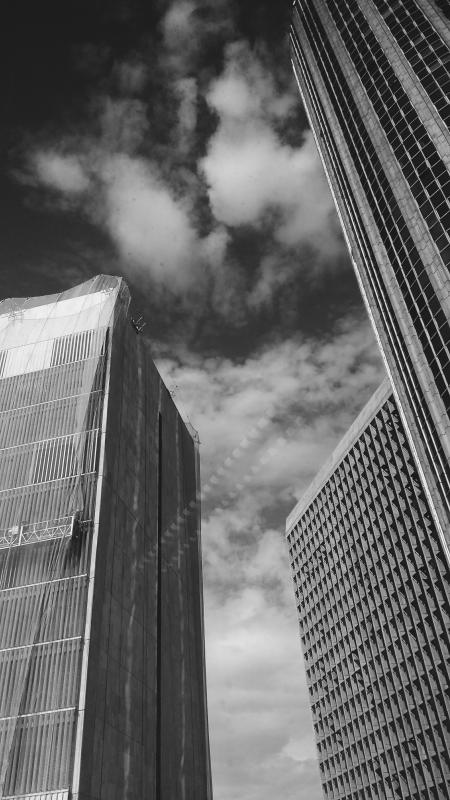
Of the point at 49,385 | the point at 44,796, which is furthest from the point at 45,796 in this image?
the point at 49,385

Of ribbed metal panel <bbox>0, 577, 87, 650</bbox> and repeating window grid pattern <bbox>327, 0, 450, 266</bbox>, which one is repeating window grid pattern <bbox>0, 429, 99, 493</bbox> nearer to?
ribbed metal panel <bbox>0, 577, 87, 650</bbox>

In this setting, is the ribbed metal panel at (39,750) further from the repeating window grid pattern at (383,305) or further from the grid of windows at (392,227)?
the grid of windows at (392,227)

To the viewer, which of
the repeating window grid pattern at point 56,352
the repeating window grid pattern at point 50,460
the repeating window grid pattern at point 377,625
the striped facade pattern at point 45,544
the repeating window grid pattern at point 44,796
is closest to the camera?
the repeating window grid pattern at point 44,796

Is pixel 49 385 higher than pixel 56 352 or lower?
lower

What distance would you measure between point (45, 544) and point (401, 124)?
5831 centimetres

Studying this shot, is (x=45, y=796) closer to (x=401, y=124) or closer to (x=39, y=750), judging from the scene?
(x=39, y=750)

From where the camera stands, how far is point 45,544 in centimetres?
4812

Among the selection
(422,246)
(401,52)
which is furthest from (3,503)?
(401,52)

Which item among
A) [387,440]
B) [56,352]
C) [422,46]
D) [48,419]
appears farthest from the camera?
[387,440]

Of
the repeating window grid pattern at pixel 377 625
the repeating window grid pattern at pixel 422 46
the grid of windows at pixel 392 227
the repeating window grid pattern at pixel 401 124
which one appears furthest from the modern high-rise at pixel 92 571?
the repeating window grid pattern at pixel 422 46

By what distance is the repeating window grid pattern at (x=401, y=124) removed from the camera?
63.6 m

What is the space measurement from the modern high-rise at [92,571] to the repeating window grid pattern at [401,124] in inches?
1246

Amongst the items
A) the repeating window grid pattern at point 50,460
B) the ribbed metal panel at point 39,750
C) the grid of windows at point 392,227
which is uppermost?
the grid of windows at point 392,227

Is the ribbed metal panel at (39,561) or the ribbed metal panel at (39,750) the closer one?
the ribbed metal panel at (39,750)
